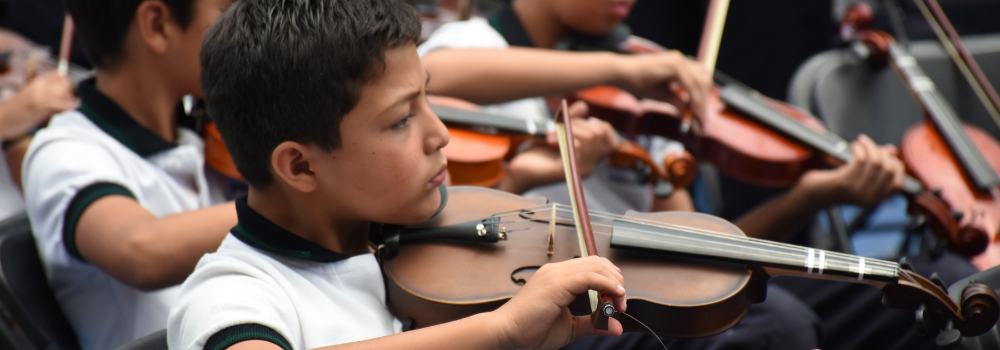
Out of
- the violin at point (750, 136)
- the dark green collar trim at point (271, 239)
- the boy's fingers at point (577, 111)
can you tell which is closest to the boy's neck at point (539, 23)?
the violin at point (750, 136)

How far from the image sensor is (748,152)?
1.26 m

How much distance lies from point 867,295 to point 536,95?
0.60 m

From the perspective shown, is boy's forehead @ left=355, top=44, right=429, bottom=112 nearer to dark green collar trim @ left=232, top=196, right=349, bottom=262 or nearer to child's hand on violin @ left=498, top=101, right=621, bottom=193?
dark green collar trim @ left=232, top=196, right=349, bottom=262

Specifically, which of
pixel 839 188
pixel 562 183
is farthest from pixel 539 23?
pixel 839 188

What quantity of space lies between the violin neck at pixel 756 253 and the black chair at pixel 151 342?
44 centimetres

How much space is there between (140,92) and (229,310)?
595mm

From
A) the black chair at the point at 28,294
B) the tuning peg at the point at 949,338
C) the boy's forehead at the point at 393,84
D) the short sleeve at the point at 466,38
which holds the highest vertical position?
the boy's forehead at the point at 393,84

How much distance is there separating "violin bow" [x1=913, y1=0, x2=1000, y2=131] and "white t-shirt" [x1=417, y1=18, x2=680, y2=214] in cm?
77

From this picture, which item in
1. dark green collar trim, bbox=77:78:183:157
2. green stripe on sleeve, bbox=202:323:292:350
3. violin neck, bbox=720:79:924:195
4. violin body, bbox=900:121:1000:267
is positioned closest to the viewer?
green stripe on sleeve, bbox=202:323:292:350

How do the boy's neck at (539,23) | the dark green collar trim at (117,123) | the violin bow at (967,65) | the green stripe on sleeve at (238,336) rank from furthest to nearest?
1. the violin bow at (967,65)
2. the boy's neck at (539,23)
3. the dark green collar trim at (117,123)
4. the green stripe on sleeve at (238,336)

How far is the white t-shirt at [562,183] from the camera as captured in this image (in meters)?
1.30

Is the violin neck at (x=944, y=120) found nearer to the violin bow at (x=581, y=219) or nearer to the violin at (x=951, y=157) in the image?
the violin at (x=951, y=157)

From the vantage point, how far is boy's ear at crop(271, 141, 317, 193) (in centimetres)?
70

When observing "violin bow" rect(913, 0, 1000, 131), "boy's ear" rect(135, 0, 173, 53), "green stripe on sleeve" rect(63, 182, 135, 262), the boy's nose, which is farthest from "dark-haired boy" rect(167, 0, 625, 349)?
"violin bow" rect(913, 0, 1000, 131)
